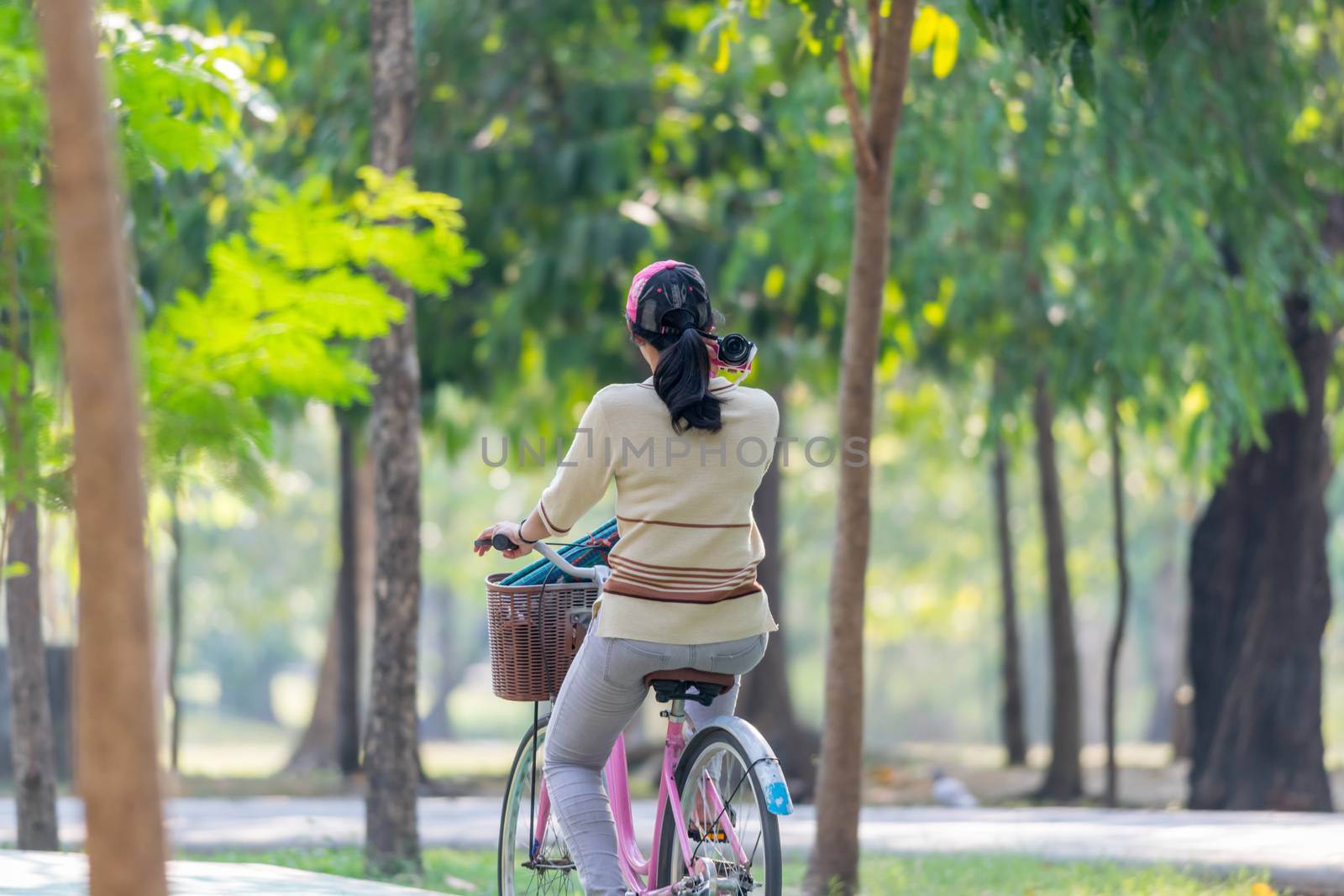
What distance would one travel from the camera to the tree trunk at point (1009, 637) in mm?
17500

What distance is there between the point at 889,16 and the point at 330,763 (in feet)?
44.8

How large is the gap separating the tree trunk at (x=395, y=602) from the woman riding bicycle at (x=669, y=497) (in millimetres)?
3448

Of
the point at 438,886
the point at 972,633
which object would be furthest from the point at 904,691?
the point at 438,886

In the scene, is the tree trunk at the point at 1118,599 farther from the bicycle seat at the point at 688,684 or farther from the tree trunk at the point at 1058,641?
the bicycle seat at the point at 688,684

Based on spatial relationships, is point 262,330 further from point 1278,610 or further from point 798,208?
point 1278,610

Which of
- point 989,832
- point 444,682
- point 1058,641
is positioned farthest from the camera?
point 444,682

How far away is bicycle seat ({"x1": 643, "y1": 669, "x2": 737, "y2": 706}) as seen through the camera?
4.55 m

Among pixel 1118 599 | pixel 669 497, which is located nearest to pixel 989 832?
pixel 1118 599

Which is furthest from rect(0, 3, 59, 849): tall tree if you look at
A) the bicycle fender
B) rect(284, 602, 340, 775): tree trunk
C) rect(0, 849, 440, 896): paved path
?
rect(284, 602, 340, 775): tree trunk

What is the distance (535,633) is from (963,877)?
409cm

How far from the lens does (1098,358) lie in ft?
40.2

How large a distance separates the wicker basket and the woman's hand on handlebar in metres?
0.11

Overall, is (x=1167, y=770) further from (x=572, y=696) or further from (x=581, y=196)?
(x=572, y=696)

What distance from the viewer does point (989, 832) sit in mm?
9859
